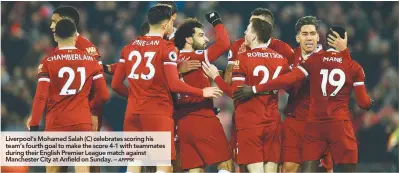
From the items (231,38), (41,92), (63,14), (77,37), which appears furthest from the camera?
(231,38)

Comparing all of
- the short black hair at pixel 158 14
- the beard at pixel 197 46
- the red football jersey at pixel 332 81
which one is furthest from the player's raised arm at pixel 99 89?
the red football jersey at pixel 332 81

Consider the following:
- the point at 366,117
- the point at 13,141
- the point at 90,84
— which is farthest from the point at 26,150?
the point at 366,117

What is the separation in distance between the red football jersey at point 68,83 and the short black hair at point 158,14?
99 cm

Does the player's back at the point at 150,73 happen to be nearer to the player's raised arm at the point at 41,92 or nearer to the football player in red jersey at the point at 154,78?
the football player in red jersey at the point at 154,78

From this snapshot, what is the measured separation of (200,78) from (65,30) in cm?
181

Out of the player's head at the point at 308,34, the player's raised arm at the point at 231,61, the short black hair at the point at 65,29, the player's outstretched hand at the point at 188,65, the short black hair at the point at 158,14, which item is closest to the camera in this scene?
the short black hair at the point at 158,14

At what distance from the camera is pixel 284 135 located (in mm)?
13180

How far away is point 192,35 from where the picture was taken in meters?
12.6

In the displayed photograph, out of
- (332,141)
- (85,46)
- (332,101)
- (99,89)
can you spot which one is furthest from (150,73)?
(332,141)

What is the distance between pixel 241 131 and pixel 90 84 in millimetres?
1991

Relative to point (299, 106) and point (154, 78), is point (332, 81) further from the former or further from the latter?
point (154, 78)

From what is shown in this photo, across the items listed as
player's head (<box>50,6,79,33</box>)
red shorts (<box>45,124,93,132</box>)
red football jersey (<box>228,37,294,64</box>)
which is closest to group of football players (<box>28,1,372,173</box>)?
red shorts (<box>45,124,93,132</box>)

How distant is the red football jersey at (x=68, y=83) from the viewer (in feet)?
40.3

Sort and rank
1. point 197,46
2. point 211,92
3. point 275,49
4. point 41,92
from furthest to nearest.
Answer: point 275,49, point 197,46, point 41,92, point 211,92
